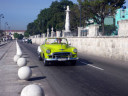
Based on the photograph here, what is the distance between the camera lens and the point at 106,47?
17969 mm

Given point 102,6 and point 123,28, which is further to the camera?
point 102,6

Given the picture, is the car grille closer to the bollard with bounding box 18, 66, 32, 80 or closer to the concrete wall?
the bollard with bounding box 18, 66, 32, 80

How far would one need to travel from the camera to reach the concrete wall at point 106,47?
15.3 meters

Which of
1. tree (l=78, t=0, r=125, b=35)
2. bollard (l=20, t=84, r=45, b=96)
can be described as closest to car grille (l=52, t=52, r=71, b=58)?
bollard (l=20, t=84, r=45, b=96)

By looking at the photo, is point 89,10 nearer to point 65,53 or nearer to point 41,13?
point 65,53

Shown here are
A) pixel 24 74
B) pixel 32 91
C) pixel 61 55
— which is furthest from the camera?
pixel 61 55

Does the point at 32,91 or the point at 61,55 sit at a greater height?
the point at 61,55

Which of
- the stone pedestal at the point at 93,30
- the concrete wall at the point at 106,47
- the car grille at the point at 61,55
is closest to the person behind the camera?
the car grille at the point at 61,55

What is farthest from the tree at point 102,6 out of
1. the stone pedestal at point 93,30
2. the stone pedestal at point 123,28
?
the stone pedestal at point 123,28

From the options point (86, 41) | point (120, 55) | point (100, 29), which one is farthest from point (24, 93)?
point (86, 41)

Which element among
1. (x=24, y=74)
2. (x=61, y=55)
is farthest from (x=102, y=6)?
(x=24, y=74)

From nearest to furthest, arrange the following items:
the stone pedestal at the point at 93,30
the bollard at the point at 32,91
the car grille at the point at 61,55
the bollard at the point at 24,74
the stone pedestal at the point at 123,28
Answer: the bollard at the point at 32,91
the bollard at the point at 24,74
the car grille at the point at 61,55
the stone pedestal at the point at 123,28
the stone pedestal at the point at 93,30

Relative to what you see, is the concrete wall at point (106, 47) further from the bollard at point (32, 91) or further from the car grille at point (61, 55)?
the bollard at point (32, 91)

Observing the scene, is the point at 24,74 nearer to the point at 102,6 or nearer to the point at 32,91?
the point at 32,91
